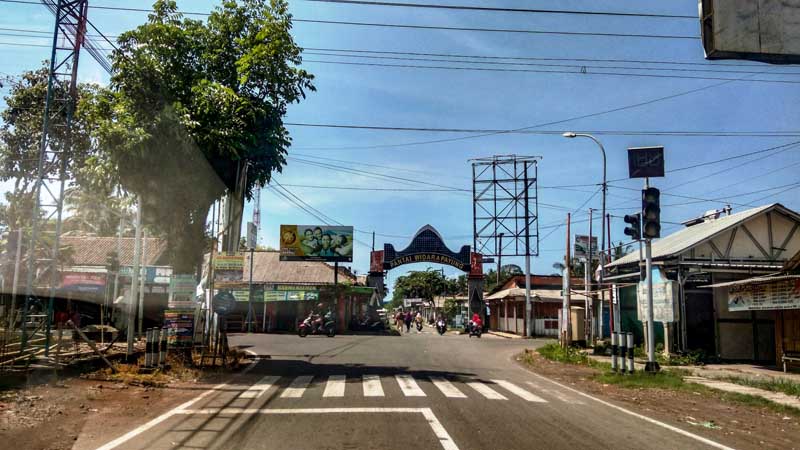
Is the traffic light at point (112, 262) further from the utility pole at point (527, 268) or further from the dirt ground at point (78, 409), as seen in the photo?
the utility pole at point (527, 268)

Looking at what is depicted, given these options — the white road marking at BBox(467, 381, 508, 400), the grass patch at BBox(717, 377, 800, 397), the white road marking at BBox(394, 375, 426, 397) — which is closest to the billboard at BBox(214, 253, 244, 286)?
the white road marking at BBox(394, 375, 426, 397)

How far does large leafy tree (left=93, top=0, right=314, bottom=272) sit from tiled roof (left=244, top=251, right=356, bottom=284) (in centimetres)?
2622

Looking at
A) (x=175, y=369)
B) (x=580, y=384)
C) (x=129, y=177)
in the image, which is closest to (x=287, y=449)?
(x=175, y=369)

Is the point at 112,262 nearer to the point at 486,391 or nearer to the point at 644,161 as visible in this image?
the point at 486,391

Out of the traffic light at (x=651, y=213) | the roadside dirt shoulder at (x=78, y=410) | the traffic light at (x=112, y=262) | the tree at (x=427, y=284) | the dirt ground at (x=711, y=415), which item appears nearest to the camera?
the roadside dirt shoulder at (x=78, y=410)

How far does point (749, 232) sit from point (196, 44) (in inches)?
785

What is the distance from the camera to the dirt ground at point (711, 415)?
335 inches

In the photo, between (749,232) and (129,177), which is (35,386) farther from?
(749,232)

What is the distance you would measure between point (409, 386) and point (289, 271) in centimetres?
3253

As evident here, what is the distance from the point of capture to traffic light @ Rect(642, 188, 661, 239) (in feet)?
49.6

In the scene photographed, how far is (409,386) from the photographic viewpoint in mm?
12461

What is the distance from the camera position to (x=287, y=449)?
273 inches

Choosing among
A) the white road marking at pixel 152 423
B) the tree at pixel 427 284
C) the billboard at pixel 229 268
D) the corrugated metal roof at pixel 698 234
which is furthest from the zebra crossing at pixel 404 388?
the tree at pixel 427 284

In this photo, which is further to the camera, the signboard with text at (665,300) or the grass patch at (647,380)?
the signboard with text at (665,300)
